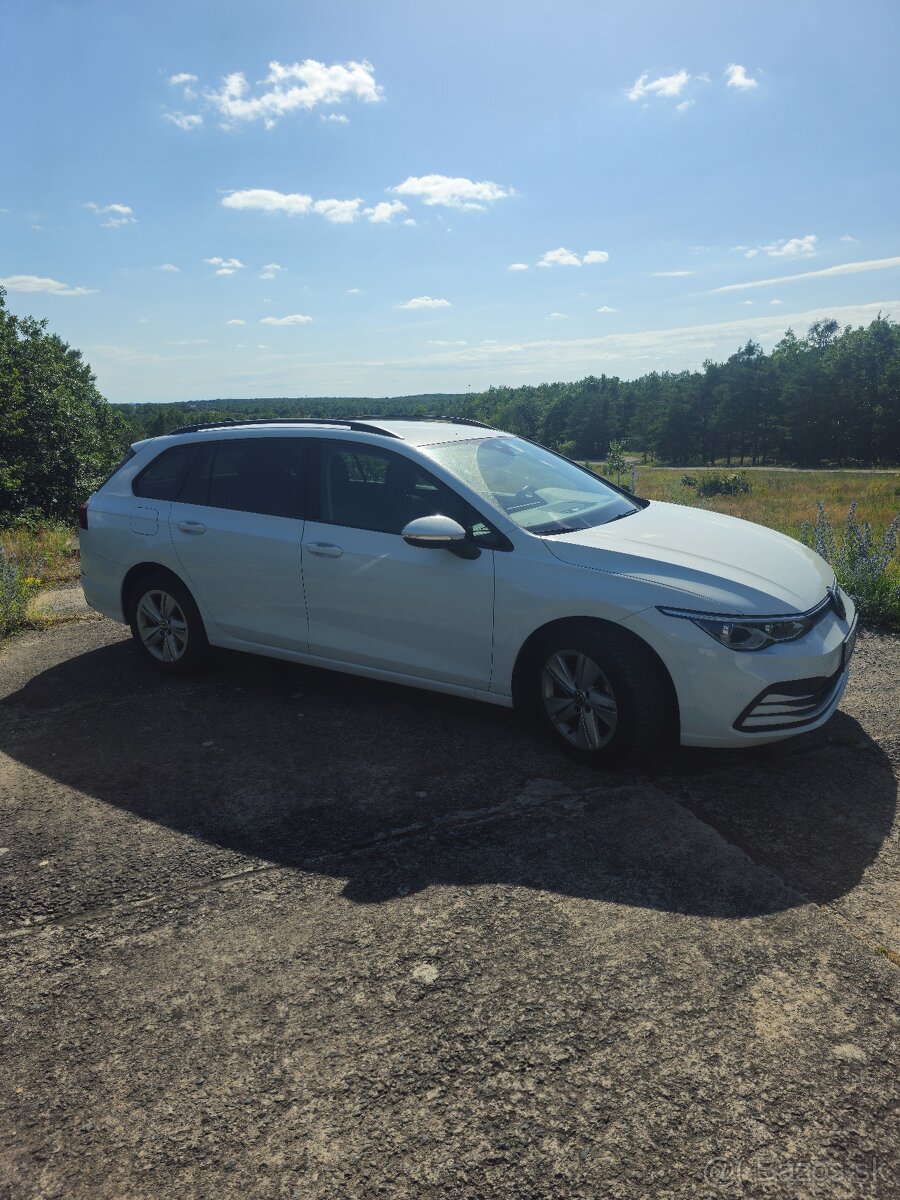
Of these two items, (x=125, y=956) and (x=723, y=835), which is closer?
(x=125, y=956)

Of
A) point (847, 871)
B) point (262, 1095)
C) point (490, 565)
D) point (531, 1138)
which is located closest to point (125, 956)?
point (262, 1095)

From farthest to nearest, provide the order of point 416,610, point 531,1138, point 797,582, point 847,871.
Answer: point 416,610, point 797,582, point 847,871, point 531,1138

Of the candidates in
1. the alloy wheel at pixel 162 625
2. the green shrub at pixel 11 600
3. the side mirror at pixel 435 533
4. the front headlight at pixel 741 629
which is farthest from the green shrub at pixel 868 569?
the green shrub at pixel 11 600

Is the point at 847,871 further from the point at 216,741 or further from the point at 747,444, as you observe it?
the point at 747,444

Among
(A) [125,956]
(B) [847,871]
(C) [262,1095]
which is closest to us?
(C) [262,1095]

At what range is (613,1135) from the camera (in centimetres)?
199

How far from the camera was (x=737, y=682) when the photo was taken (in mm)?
3500

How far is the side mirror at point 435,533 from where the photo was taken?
3.93 metres

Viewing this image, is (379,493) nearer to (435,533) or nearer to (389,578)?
(389,578)

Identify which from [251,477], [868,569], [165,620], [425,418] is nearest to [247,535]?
[251,477]

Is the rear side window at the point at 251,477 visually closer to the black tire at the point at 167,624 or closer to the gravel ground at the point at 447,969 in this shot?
the black tire at the point at 167,624

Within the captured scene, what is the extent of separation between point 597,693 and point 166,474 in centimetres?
336

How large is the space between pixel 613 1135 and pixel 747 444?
104m

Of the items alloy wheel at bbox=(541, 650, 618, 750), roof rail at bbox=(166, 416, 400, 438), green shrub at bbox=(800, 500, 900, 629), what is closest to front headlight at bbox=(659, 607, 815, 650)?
alloy wheel at bbox=(541, 650, 618, 750)
